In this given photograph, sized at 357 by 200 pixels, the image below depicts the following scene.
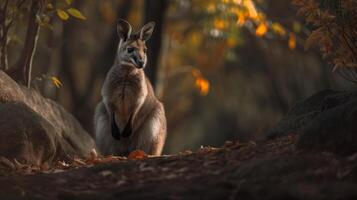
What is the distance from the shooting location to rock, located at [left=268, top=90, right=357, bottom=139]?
9.76 m

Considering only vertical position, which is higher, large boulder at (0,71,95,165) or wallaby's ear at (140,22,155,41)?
→ wallaby's ear at (140,22,155,41)

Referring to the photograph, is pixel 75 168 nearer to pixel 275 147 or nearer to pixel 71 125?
pixel 275 147

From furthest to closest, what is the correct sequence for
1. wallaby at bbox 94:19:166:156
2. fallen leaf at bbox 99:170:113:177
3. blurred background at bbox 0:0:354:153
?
blurred background at bbox 0:0:354:153
wallaby at bbox 94:19:166:156
fallen leaf at bbox 99:170:113:177

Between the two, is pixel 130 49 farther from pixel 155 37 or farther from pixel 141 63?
pixel 155 37

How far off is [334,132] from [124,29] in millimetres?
5035

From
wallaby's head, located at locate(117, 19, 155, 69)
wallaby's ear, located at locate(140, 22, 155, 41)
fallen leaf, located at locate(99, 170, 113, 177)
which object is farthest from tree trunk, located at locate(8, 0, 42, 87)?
fallen leaf, located at locate(99, 170, 113, 177)

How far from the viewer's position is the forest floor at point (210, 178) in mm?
7066

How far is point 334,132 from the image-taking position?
7906 millimetres

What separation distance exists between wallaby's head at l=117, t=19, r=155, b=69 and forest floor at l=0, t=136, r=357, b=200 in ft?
10.1

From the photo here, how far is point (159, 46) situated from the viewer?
62.0 ft

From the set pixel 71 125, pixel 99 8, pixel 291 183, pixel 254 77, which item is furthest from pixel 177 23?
pixel 291 183

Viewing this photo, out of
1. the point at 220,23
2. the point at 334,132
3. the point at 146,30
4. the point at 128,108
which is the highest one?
the point at 220,23

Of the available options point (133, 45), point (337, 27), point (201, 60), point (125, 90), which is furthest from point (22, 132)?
point (201, 60)

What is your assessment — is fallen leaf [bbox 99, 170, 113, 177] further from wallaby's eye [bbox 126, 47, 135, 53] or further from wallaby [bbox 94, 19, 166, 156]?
wallaby's eye [bbox 126, 47, 135, 53]
